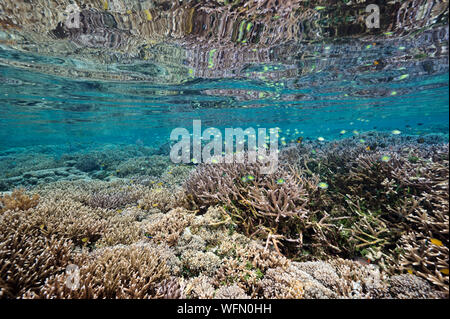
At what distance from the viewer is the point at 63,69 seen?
11.6m

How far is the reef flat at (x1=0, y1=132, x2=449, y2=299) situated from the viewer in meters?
3.03

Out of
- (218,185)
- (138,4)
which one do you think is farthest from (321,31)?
(218,185)

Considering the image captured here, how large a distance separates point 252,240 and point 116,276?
2.73 m

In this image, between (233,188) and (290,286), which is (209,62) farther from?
(290,286)

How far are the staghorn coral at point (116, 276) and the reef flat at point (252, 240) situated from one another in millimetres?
17

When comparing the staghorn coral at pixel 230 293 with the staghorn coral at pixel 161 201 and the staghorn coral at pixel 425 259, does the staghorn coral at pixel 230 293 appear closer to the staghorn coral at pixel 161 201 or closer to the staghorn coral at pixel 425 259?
the staghorn coral at pixel 425 259

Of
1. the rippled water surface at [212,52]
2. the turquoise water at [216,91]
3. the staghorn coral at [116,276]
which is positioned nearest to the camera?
the staghorn coral at [116,276]

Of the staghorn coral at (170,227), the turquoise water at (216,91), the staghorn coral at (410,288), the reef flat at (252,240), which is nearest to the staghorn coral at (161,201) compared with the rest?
the reef flat at (252,240)

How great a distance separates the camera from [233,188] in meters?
5.33

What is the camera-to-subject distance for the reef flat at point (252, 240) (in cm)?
303

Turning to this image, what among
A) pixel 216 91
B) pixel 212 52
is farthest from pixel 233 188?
pixel 216 91

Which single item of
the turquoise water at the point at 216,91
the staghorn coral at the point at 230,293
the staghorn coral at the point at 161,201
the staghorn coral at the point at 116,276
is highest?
the turquoise water at the point at 216,91

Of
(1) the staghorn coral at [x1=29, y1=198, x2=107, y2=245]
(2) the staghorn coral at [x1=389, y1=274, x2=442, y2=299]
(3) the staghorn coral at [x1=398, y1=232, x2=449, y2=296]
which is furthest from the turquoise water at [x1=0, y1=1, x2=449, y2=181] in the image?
(2) the staghorn coral at [x1=389, y1=274, x2=442, y2=299]
